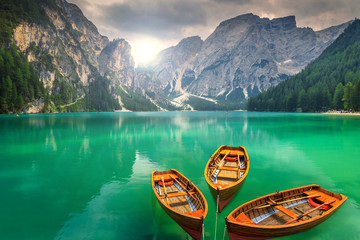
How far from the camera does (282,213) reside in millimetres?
10297

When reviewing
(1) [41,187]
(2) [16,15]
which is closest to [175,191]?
(1) [41,187]

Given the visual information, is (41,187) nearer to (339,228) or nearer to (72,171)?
(72,171)

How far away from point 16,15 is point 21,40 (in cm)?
2855

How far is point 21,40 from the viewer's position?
617 feet

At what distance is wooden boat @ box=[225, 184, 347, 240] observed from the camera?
26.6 feet

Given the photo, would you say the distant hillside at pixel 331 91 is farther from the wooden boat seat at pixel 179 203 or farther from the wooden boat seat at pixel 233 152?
the wooden boat seat at pixel 179 203

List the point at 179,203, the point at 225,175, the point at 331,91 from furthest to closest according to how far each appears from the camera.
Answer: the point at 331,91 < the point at 225,175 < the point at 179,203

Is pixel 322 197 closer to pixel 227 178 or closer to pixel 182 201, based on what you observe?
pixel 227 178

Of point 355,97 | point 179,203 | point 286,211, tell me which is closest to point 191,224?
point 179,203

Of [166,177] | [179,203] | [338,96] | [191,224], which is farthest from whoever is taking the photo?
[338,96]

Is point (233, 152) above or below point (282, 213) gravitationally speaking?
above

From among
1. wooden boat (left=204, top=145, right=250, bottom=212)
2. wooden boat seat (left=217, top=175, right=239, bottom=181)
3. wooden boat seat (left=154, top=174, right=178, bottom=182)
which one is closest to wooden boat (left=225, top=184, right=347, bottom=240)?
wooden boat (left=204, top=145, right=250, bottom=212)

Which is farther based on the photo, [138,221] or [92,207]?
[92,207]

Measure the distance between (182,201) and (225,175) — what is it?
556 centimetres
